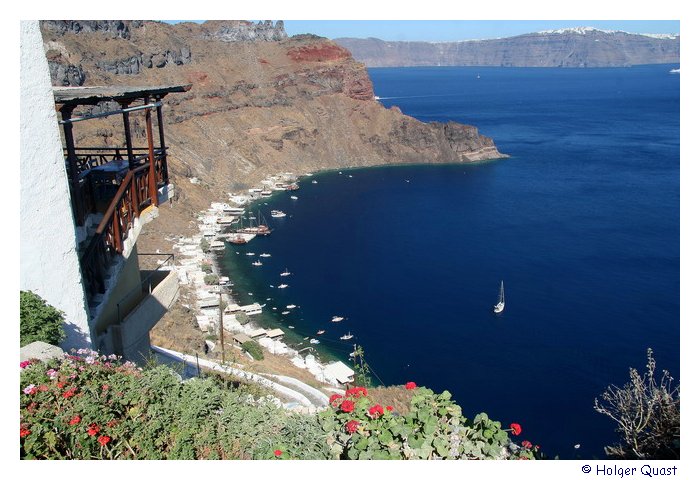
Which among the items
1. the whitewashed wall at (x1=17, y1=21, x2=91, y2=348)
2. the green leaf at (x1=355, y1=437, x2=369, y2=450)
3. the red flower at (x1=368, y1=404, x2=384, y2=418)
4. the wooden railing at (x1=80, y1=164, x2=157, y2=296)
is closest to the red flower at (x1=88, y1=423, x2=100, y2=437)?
the whitewashed wall at (x1=17, y1=21, x2=91, y2=348)

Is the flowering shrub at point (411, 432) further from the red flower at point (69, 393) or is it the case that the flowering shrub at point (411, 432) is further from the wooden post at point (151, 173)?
the wooden post at point (151, 173)

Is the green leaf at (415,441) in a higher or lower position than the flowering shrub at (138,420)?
lower

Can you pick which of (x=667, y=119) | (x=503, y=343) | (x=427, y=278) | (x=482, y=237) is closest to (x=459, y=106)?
(x=667, y=119)

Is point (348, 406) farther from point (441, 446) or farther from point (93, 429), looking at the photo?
point (93, 429)

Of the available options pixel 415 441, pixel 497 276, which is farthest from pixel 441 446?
pixel 497 276

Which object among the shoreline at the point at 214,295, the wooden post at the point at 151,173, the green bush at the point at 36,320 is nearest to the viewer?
the green bush at the point at 36,320

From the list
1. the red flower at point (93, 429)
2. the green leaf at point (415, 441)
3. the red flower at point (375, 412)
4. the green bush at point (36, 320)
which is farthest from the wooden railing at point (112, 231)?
the green leaf at point (415, 441)
